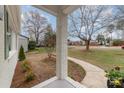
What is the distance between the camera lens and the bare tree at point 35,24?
3.90m

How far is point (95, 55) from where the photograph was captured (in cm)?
349

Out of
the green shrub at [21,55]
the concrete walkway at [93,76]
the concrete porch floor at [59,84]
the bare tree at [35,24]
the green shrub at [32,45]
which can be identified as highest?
the bare tree at [35,24]

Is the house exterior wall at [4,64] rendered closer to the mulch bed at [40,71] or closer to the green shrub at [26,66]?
the green shrub at [26,66]

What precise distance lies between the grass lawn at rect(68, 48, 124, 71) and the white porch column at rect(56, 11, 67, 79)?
66 cm

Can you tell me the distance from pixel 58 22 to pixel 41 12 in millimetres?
426

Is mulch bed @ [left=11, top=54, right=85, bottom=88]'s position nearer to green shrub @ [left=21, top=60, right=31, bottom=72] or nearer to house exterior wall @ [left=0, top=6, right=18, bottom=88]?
green shrub @ [left=21, top=60, right=31, bottom=72]

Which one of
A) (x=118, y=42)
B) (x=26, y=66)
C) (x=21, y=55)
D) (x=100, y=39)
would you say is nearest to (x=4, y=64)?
(x=100, y=39)

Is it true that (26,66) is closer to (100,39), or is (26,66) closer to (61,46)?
(61,46)

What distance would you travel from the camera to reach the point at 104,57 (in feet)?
11.2

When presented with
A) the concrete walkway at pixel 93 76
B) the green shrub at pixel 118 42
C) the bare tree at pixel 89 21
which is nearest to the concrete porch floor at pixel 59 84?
the concrete walkway at pixel 93 76

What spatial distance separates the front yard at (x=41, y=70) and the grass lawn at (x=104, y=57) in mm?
365

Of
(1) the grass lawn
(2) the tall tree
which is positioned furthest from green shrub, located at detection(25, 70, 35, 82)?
(2) the tall tree

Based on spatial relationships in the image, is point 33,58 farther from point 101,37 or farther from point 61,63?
point 101,37

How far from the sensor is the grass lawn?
3.28m
